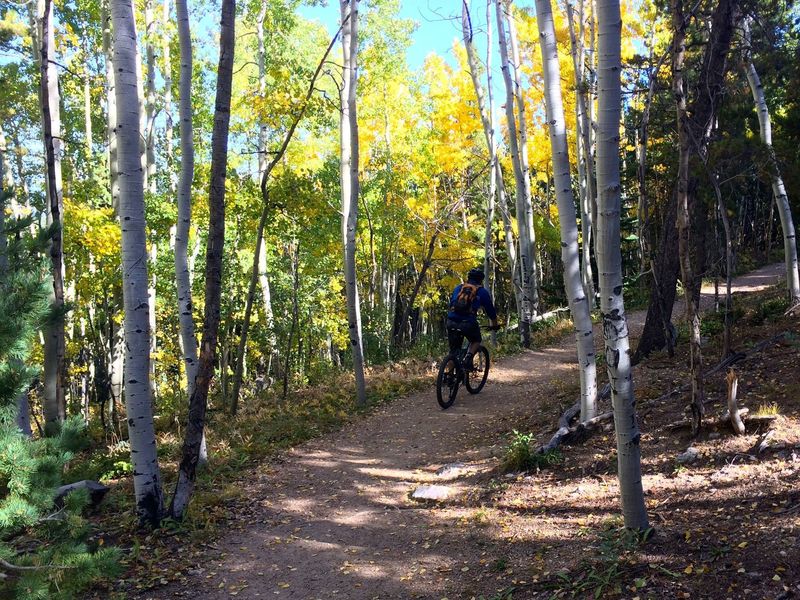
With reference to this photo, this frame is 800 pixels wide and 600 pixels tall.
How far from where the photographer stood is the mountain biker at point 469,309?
8383 millimetres

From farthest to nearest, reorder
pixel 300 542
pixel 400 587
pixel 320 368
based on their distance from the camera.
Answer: pixel 320 368 < pixel 300 542 < pixel 400 587

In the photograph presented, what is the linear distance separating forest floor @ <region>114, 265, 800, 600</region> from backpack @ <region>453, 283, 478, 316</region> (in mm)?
1698

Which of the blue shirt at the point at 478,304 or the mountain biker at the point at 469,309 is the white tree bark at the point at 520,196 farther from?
Result: the blue shirt at the point at 478,304

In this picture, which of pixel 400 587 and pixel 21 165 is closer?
pixel 400 587

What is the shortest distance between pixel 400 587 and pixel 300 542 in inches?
52.7

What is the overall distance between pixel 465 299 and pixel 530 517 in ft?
13.3

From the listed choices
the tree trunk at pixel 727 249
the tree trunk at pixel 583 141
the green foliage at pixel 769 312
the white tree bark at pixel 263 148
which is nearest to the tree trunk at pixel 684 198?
the tree trunk at pixel 727 249

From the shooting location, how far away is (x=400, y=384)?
427 inches

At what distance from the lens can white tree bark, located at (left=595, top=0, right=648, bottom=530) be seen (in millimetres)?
3420

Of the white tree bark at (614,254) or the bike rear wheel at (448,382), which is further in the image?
the bike rear wheel at (448,382)

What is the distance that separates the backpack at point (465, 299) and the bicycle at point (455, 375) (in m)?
0.57

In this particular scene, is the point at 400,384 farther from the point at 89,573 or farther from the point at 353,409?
the point at 89,573

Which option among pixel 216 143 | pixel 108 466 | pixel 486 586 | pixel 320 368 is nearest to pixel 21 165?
pixel 320 368

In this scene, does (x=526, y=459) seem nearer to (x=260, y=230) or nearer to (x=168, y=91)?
(x=260, y=230)
